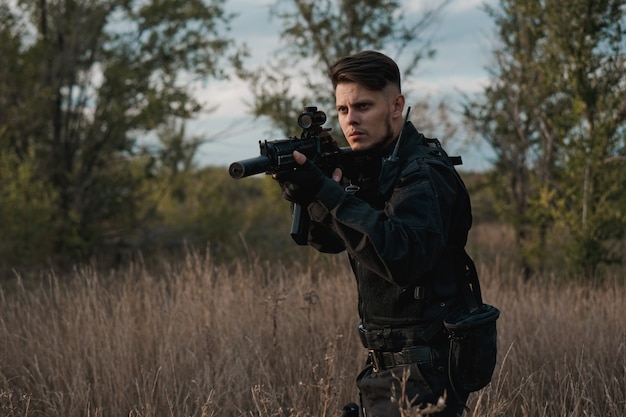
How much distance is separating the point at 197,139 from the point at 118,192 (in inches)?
76.6

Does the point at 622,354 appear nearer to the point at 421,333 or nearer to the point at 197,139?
the point at 421,333

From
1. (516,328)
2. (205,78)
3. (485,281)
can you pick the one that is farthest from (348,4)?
(516,328)

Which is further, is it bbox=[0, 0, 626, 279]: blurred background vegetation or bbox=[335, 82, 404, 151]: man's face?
bbox=[0, 0, 626, 279]: blurred background vegetation

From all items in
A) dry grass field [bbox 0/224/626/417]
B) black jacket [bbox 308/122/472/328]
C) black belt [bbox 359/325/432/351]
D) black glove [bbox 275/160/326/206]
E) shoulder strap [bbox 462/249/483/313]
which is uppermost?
black glove [bbox 275/160/326/206]

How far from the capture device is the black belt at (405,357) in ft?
7.85

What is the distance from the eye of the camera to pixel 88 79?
Answer: 11.9 meters

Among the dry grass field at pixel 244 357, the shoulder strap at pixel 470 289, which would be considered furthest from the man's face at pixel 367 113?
the dry grass field at pixel 244 357

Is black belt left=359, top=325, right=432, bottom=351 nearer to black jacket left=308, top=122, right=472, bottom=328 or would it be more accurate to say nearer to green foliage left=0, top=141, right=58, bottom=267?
black jacket left=308, top=122, right=472, bottom=328

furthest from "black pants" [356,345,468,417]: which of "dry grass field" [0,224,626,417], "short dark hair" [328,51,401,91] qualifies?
"dry grass field" [0,224,626,417]

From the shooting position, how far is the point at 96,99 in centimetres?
1202

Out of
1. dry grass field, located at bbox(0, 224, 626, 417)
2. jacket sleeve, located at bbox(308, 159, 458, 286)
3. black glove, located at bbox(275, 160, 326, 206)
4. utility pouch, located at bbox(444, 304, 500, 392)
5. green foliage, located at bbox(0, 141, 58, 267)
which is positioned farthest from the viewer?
green foliage, located at bbox(0, 141, 58, 267)

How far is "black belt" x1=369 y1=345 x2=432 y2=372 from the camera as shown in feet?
7.85

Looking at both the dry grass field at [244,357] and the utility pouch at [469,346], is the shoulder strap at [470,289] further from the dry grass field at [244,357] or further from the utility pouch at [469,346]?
the dry grass field at [244,357]

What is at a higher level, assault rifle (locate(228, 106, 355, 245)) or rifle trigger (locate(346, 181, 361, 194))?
assault rifle (locate(228, 106, 355, 245))
